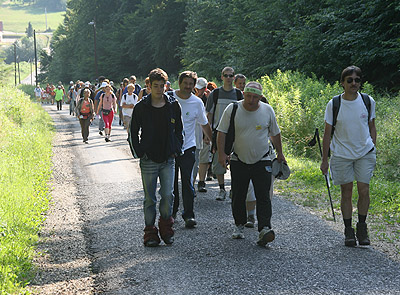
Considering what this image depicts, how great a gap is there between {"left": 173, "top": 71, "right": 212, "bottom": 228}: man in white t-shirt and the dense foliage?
11281mm

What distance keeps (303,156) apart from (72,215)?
873 centimetres

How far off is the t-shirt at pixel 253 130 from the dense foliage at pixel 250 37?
39.3 feet

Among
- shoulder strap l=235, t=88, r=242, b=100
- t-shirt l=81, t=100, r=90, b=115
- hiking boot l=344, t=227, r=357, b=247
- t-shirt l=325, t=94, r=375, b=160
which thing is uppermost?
shoulder strap l=235, t=88, r=242, b=100

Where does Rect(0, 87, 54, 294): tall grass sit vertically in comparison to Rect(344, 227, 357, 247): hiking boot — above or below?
below

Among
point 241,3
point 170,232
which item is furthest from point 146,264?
point 241,3

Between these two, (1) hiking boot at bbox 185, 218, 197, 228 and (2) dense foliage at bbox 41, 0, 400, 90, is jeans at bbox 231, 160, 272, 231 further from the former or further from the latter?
(2) dense foliage at bbox 41, 0, 400, 90

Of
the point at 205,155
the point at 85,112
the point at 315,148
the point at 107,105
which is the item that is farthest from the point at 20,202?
the point at 85,112

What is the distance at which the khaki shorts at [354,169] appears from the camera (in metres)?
6.98

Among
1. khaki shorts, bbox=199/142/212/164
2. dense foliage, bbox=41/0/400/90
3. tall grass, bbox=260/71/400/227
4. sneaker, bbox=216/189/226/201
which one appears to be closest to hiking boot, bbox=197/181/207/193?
khaki shorts, bbox=199/142/212/164

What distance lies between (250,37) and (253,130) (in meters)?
26.6

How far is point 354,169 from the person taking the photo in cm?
709

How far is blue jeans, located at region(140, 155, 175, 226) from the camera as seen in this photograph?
281 inches

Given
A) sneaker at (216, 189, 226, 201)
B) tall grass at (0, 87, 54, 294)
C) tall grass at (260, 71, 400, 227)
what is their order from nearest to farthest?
1. tall grass at (0, 87, 54, 294)
2. sneaker at (216, 189, 226, 201)
3. tall grass at (260, 71, 400, 227)

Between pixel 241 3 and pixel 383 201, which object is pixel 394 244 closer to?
pixel 383 201
